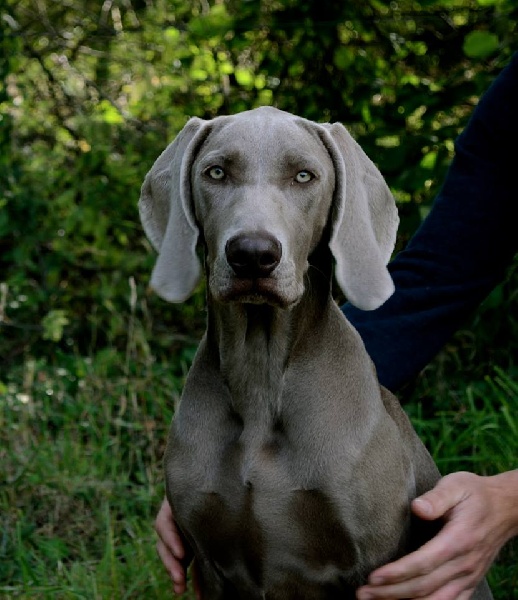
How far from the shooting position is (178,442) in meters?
2.31

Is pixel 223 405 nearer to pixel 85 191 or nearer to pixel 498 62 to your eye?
pixel 498 62

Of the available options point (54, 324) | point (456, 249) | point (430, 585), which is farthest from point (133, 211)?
point (430, 585)

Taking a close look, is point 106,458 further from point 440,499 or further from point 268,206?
point 268,206

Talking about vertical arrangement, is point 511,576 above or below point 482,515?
below

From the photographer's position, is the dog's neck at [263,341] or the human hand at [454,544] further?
the dog's neck at [263,341]

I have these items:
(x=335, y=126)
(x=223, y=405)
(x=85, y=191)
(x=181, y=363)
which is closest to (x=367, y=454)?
(x=223, y=405)

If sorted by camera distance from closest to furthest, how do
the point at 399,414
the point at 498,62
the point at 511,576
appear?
1. the point at 399,414
2. the point at 511,576
3. the point at 498,62

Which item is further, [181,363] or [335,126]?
[181,363]

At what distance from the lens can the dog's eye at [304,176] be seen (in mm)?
2131

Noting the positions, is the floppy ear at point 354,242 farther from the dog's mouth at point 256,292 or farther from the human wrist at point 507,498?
the human wrist at point 507,498

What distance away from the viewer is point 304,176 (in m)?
2.13

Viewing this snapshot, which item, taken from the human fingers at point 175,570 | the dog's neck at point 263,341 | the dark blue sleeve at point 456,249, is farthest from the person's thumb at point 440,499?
the human fingers at point 175,570

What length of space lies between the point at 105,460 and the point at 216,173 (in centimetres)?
189

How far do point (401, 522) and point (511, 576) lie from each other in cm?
98
